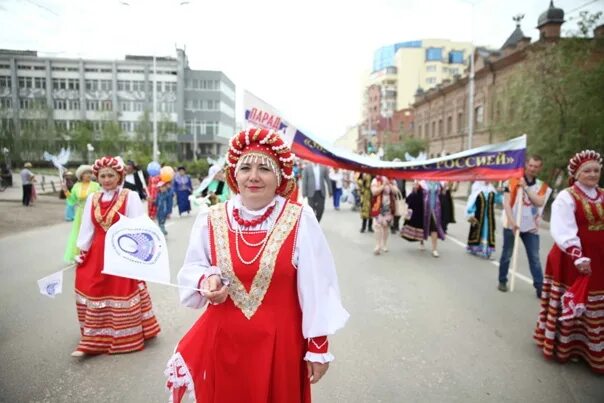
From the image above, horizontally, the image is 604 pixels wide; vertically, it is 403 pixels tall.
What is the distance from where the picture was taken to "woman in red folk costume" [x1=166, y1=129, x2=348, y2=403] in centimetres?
222

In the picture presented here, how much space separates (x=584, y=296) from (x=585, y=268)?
0.91ft

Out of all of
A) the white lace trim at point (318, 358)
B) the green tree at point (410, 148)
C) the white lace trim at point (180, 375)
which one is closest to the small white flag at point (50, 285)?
the white lace trim at point (180, 375)

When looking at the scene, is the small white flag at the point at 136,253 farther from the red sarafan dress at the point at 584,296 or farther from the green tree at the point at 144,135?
the green tree at the point at 144,135

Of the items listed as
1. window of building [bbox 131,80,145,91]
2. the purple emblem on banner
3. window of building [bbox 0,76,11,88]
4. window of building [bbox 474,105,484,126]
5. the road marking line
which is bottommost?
the road marking line

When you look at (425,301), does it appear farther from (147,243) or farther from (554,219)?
(147,243)

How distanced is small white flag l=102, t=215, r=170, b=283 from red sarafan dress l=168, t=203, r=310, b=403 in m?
0.35

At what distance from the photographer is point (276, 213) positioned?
2.38m

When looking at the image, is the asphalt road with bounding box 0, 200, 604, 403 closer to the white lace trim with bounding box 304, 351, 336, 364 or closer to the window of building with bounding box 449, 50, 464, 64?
the white lace trim with bounding box 304, 351, 336, 364

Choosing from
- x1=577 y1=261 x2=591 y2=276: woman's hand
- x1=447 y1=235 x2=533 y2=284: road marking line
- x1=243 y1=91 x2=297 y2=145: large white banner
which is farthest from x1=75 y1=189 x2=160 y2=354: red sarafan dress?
x1=447 y1=235 x2=533 y2=284: road marking line

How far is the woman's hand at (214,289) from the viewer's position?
215 cm

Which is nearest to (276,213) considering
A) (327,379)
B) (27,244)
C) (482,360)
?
(327,379)

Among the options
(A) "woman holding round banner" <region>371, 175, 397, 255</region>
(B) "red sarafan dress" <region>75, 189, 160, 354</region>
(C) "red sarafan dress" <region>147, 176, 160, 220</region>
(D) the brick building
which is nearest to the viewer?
(B) "red sarafan dress" <region>75, 189, 160, 354</region>

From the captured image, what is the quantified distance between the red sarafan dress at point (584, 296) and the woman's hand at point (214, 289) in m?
3.42

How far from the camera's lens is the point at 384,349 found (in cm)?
436
